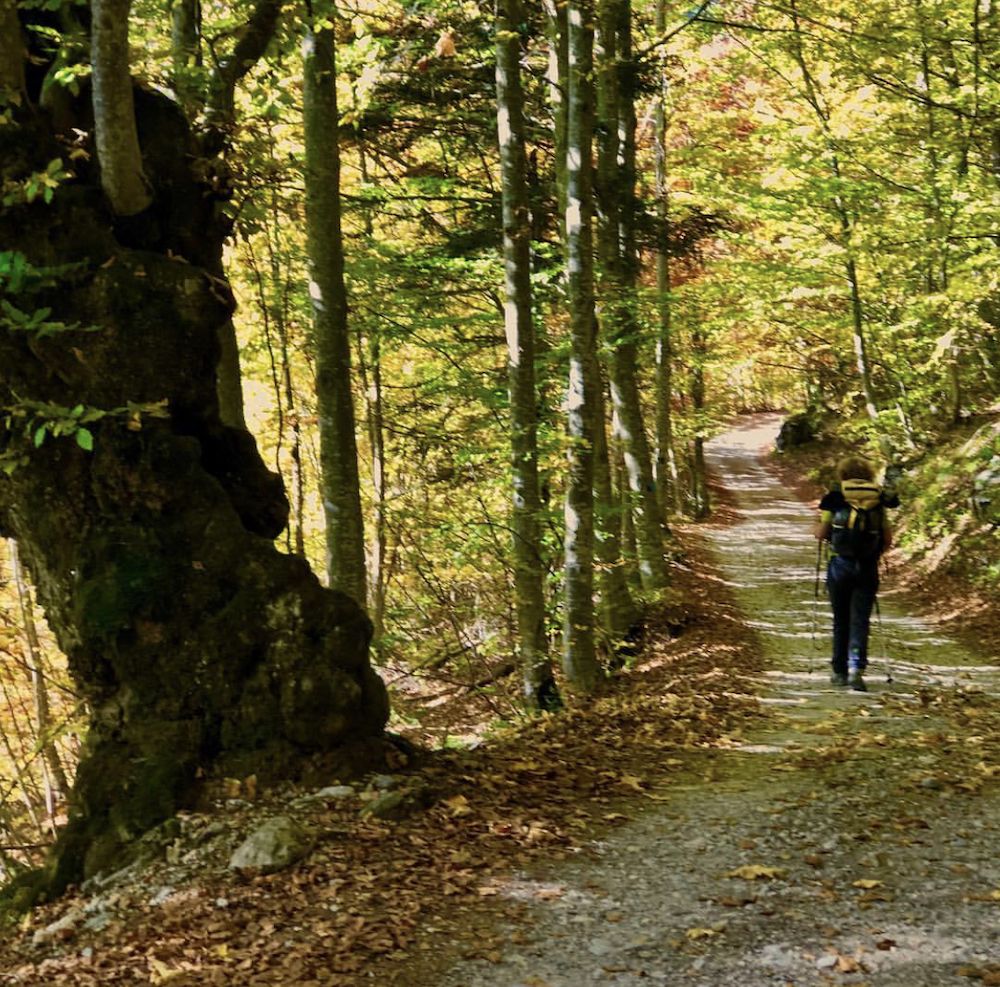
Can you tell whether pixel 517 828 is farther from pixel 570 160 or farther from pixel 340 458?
pixel 570 160

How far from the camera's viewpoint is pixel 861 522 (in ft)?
27.9

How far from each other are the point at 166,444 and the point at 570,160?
18.4ft

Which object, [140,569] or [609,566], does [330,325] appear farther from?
[609,566]

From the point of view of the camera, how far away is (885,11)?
45.4 feet

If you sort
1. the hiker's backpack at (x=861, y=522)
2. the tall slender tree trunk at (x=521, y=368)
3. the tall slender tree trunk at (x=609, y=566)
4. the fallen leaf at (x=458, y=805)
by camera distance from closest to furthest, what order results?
1. the fallen leaf at (x=458, y=805)
2. the hiker's backpack at (x=861, y=522)
3. the tall slender tree trunk at (x=521, y=368)
4. the tall slender tree trunk at (x=609, y=566)

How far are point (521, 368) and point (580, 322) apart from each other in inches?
30.6

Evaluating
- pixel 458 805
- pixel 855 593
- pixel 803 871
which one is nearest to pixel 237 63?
pixel 458 805

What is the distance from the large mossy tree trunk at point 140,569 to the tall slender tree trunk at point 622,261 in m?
7.06

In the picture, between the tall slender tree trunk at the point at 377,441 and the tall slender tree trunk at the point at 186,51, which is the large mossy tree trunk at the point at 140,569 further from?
the tall slender tree trunk at the point at 377,441

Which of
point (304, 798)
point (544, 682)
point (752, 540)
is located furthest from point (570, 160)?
point (752, 540)

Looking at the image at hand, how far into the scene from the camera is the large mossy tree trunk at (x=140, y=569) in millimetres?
5316

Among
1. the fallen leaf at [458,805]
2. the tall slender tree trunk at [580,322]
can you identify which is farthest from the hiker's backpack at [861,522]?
the fallen leaf at [458,805]

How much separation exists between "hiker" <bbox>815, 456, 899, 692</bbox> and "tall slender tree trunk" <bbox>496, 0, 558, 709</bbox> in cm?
303

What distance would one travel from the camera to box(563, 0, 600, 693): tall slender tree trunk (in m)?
9.30
